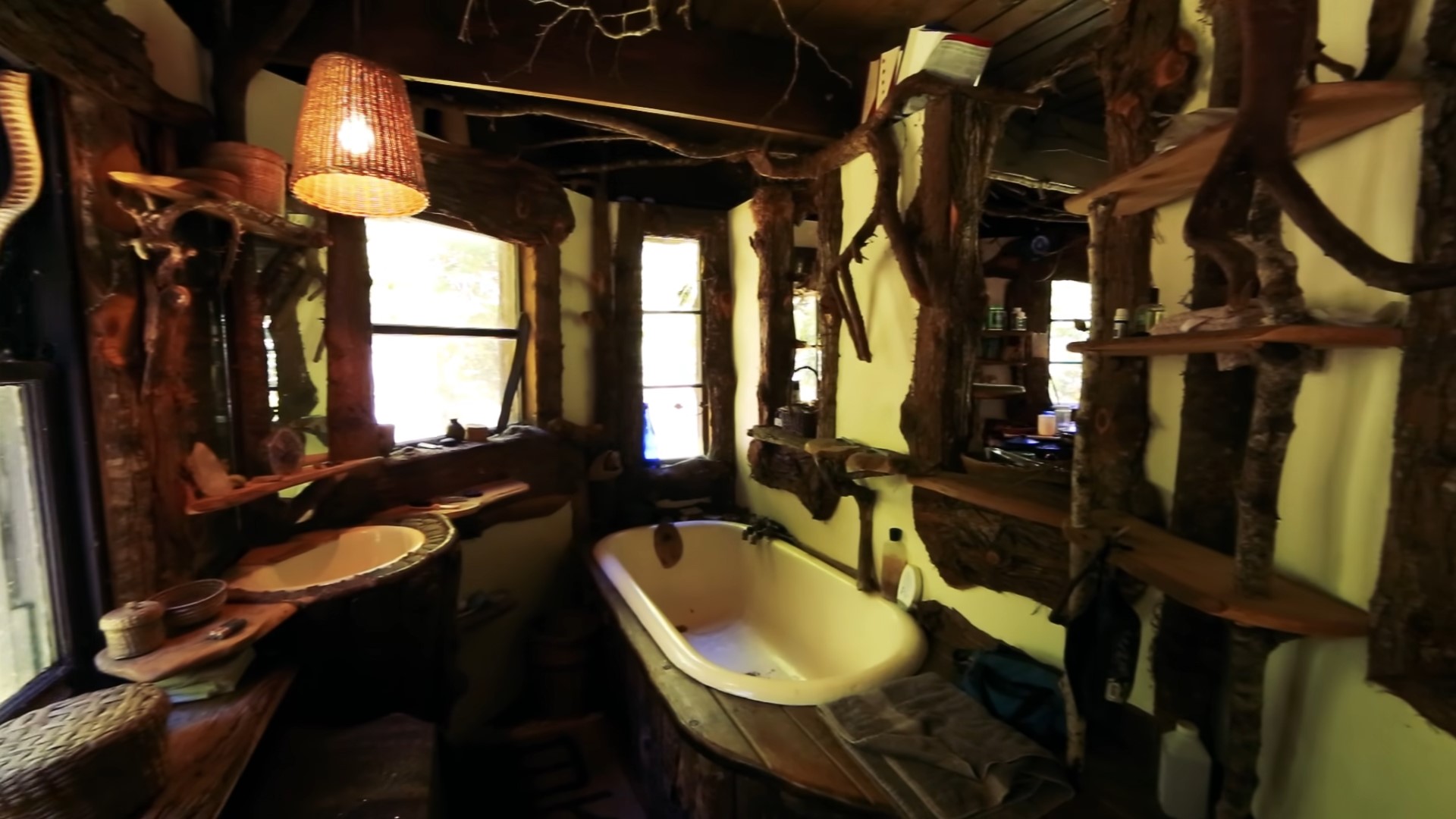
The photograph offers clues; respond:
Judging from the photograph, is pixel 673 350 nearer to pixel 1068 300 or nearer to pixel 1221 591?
pixel 1068 300

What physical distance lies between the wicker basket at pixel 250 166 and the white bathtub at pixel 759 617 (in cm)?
157

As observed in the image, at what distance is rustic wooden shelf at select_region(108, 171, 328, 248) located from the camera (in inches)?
46.4

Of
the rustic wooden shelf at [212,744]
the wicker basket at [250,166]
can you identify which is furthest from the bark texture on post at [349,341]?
the rustic wooden shelf at [212,744]

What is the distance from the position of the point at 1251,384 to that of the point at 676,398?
2.40m

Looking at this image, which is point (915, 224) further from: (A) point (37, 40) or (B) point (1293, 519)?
(A) point (37, 40)

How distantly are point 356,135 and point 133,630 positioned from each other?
3.37ft

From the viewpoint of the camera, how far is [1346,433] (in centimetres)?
95

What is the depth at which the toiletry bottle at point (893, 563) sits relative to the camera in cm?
211

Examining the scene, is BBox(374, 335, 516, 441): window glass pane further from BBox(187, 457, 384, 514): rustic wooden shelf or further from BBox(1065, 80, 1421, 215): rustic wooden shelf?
BBox(1065, 80, 1421, 215): rustic wooden shelf

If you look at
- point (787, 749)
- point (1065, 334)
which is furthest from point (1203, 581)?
point (1065, 334)

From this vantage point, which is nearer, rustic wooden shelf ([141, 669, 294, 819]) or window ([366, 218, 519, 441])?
rustic wooden shelf ([141, 669, 294, 819])

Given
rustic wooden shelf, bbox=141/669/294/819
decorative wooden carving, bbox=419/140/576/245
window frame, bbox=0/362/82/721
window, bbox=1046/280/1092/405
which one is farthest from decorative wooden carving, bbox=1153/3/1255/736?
window, bbox=1046/280/1092/405

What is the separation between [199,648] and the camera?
1.17m

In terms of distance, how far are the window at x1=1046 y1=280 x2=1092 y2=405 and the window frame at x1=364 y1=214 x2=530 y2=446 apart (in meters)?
2.77
